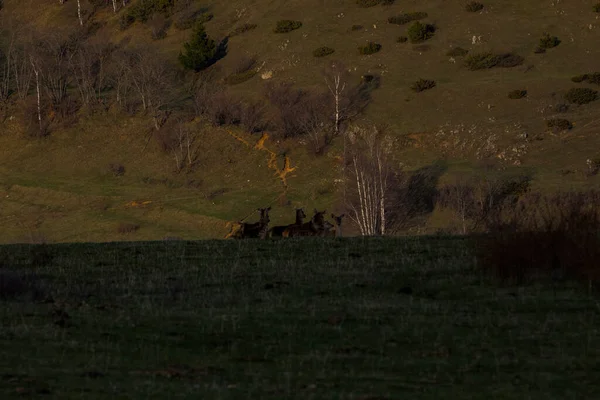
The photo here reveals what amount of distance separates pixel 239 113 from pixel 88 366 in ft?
266

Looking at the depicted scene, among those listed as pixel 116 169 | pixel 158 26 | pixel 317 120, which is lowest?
pixel 116 169

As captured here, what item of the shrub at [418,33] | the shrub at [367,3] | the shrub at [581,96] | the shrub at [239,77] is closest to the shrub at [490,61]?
the shrub at [418,33]

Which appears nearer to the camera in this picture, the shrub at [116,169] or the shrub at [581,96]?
the shrub at [581,96]

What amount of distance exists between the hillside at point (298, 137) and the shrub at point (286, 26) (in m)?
0.70

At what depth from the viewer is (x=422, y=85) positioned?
302 ft

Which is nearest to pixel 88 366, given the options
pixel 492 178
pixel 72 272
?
pixel 72 272

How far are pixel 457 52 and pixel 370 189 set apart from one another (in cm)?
3022

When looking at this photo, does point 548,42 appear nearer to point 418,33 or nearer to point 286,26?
point 418,33

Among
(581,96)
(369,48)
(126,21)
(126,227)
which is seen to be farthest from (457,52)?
(126,21)

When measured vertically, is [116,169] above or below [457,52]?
below

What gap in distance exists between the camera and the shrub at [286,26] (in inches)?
4262

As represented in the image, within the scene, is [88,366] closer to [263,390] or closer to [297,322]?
[263,390]

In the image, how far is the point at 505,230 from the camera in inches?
814

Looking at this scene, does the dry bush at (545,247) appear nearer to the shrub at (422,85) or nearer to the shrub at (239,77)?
the shrub at (422,85)
